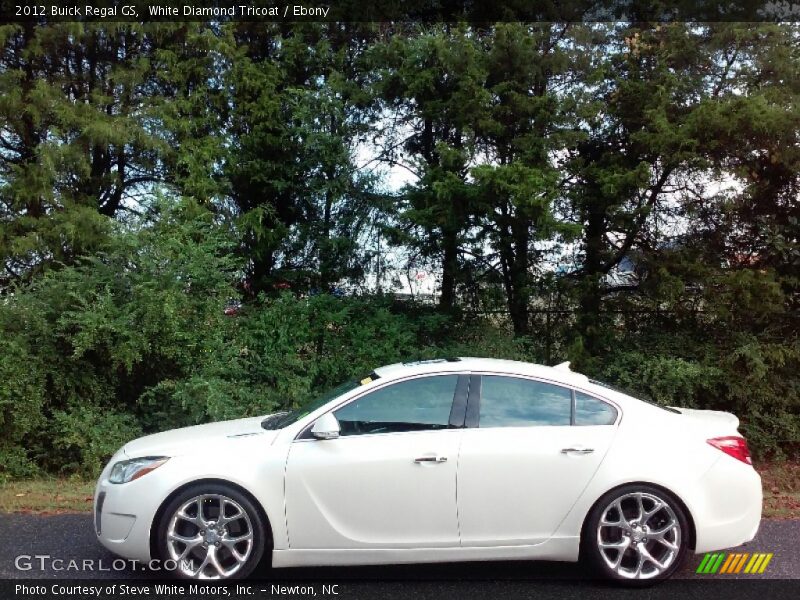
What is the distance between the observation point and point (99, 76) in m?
10.6

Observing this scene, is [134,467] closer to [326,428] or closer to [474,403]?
[326,428]

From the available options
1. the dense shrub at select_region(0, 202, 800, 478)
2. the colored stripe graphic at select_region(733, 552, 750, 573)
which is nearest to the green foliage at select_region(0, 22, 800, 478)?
the dense shrub at select_region(0, 202, 800, 478)

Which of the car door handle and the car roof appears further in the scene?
the car roof

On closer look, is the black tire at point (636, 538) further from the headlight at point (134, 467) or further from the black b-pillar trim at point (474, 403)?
the headlight at point (134, 467)

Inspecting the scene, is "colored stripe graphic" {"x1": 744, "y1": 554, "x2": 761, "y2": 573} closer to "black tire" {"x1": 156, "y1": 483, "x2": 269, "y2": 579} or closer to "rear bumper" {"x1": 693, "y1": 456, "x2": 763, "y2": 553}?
"rear bumper" {"x1": 693, "y1": 456, "x2": 763, "y2": 553}

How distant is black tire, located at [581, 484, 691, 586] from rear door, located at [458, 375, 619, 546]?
0.23 m

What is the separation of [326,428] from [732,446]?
105 inches

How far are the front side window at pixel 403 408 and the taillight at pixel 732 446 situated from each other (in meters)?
1.76

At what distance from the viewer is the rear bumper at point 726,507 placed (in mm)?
4676

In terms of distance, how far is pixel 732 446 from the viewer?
486 centimetres

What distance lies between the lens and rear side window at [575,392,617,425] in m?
4.87

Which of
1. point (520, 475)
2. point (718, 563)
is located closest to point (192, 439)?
point (520, 475)

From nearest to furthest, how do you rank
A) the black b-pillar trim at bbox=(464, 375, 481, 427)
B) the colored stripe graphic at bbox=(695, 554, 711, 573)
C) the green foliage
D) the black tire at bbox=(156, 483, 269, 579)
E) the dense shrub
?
the black tire at bbox=(156, 483, 269, 579) < the black b-pillar trim at bbox=(464, 375, 481, 427) < the colored stripe graphic at bbox=(695, 554, 711, 573) < the dense shrub < the green foliage

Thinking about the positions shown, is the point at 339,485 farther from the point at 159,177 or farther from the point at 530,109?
the point at 159,177
